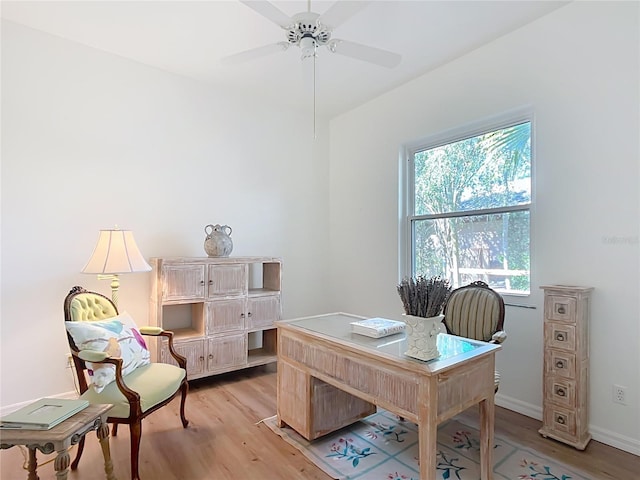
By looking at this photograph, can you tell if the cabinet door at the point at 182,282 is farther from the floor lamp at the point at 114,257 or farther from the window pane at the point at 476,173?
the window pane at the point at 476,173

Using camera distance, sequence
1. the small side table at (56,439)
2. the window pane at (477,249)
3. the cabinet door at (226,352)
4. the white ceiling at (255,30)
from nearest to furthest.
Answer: the small side table at (56,439)
the white ceiling at (255,30)
the window pane at (477,249)
the cabinet door at (226,352)

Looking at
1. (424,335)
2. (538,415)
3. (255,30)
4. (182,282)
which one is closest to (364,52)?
(255,30)

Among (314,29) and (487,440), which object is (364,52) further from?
(487,440)

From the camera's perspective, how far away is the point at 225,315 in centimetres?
340

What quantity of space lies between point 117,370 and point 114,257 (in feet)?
3.40

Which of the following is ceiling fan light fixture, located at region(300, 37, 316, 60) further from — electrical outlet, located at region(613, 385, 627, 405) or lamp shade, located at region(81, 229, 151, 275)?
electrical outlet, located at region(613, 385, 627, 405)

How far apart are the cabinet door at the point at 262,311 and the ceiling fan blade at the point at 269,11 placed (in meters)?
2.44

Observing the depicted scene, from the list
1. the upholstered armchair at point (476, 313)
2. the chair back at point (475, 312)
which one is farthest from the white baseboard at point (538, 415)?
the chair back at point (475, 312)

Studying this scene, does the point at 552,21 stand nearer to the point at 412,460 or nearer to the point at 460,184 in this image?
the point at 460,184

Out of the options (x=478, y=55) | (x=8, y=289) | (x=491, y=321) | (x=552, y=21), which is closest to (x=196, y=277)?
(x=8, y=289)

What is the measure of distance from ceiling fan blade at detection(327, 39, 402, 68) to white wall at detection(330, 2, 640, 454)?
126 cm

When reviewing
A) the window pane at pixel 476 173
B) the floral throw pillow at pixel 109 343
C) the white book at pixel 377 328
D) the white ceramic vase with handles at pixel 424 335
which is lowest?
the floral throw pillow at pixel 109 343

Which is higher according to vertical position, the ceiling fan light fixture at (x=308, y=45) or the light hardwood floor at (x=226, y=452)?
the ceiling fan light fixture at (x=308, y=45)

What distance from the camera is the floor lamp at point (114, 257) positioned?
270cm
